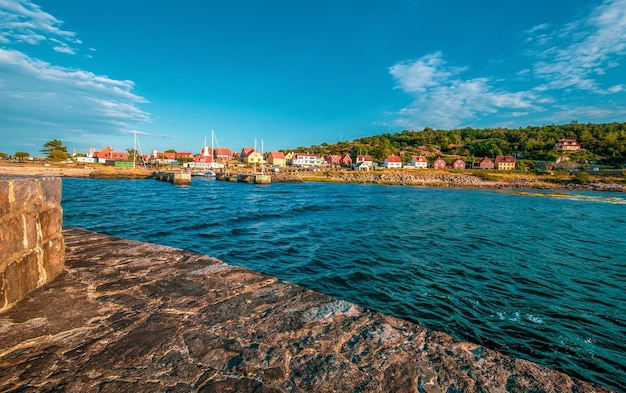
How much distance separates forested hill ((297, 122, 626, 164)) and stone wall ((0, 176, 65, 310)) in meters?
148

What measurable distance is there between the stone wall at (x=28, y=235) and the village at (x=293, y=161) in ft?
345

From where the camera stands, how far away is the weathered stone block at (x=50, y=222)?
12.6 feet

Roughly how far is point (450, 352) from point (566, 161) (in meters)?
151

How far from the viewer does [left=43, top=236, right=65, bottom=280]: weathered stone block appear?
13.0 feet

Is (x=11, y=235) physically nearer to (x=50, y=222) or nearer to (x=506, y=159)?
(x=50, y=222)

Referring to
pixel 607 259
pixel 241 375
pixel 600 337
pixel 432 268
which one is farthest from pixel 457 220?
pixel 241 375

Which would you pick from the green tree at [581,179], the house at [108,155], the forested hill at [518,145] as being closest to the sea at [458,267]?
the green tree at [581,179]

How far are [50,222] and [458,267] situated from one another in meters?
11.7

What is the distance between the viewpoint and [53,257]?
4.12 meters

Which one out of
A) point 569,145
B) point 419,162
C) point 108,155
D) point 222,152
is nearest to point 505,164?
point 419,162

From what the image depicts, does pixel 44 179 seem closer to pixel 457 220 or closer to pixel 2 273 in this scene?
pixel 2 273

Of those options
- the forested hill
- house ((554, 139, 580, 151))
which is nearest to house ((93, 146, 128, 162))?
the forested hill

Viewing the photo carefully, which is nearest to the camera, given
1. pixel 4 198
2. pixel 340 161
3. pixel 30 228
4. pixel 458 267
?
pixel 4 198

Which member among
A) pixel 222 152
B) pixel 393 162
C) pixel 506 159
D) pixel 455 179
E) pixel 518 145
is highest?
pixel 518 145
